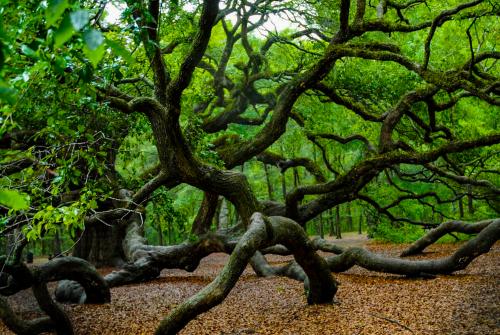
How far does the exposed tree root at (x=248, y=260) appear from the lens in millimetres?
4449

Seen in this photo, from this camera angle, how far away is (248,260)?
16.1 ft

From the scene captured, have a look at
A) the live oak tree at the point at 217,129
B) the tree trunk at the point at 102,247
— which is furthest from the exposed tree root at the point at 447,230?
the tree trunk at the point at 102,247

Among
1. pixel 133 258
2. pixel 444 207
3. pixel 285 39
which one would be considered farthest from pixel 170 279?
pixel 444 207

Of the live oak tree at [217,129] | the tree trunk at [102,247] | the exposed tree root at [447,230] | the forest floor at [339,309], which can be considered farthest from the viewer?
the tree trunk at [102,247]

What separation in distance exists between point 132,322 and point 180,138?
10.8ft

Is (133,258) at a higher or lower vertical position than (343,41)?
lower

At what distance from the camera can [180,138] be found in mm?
8148

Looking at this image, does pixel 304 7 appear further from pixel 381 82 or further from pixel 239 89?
pixel 239 89

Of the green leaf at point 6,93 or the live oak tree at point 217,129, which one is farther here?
the live oak tree at point 217,129

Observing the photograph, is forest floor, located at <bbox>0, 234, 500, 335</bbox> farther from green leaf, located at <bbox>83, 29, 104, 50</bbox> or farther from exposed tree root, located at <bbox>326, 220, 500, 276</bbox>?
green leaf, located at <bbox>83, 29, 104, 50</bbox>

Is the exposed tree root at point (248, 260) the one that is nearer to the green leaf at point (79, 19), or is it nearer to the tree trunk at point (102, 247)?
the green leaf at point (79, 19)

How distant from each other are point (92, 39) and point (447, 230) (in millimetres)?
11527

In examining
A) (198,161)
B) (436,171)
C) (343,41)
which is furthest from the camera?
(436,171)

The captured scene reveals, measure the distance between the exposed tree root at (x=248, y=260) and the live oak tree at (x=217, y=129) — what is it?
18 mm
